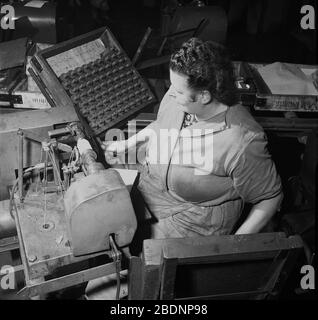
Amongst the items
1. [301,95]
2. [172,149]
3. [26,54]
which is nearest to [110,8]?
[26,54]

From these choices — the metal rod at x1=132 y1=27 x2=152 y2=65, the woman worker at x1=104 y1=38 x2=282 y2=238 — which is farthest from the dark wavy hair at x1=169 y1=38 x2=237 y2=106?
the metal rod at x1=132 y1=27 x2=152 y2=65

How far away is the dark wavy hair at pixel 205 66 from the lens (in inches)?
59.2

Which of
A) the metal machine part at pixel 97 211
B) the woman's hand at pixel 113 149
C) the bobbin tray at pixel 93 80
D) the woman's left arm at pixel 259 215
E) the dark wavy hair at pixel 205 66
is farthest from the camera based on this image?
the bobbin tray at pixel 93 80

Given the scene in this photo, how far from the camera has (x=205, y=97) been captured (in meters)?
1.58

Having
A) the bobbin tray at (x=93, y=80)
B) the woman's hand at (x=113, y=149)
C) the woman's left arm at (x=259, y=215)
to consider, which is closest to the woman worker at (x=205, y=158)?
the woman's left arm at (x=259, y=215)

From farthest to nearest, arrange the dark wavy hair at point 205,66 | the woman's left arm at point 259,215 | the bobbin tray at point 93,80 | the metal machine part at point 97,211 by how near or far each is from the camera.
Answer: the bobbin tray at point 93,80
the woman's left arm at point 259,215
the dark wavy hair at point 205,66
the metal machine part at point 97,211

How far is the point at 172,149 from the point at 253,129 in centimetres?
40

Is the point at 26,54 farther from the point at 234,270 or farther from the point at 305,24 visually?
the point at 305,24

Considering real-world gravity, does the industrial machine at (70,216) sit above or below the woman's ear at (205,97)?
below

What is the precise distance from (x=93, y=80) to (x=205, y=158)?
1.13m

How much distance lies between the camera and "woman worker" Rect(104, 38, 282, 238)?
1.55 m

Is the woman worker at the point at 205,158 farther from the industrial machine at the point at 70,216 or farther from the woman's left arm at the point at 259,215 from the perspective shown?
the industrial machine at the point at 70,216

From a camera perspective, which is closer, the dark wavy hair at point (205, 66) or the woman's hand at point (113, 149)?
the dark wavy hair at point (205, 66)

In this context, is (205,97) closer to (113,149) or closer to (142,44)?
(113,149)
